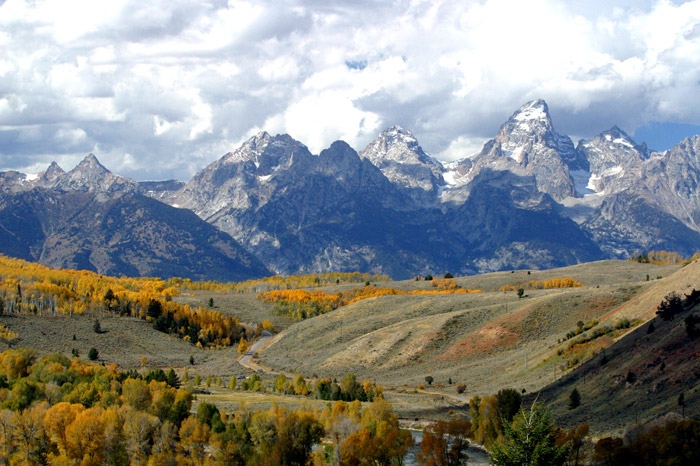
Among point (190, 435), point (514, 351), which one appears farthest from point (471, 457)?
point (514, 351)

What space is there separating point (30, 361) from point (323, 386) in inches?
2457

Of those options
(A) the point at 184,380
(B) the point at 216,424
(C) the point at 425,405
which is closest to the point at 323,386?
(C) the point at 425,405

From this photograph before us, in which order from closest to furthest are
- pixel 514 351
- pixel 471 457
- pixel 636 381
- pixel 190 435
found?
pixel 471 457
pixel 190 435
pixel 636 381
pixel 514 351

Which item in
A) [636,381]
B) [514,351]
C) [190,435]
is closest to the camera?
[190,435]

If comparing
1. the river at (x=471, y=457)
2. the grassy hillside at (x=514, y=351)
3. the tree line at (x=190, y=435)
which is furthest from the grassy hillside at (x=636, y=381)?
the tree line at (x=190, y=435)

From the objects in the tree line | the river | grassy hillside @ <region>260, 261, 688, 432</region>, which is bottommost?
the river

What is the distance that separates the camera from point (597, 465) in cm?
8319

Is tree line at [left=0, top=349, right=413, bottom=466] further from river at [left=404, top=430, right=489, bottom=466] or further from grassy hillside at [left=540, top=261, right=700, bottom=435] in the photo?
grassy hillside at [left=540, top=261, right=700, bottom=435]

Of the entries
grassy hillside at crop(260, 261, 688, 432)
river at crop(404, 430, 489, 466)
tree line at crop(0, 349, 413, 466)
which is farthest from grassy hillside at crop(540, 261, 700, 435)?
tree line at crop(0, 349, 413, 466)

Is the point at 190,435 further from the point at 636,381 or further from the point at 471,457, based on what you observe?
the point at 636,381

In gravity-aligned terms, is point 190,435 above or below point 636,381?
below

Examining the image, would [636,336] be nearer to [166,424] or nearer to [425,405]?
[425,405]

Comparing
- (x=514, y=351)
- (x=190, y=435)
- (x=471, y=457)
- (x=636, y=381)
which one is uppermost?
(x=514, y=351)

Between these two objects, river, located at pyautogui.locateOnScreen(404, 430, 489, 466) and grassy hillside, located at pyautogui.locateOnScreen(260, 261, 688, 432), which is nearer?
river, located at pyautogui.locateOnScreen(404, 430, 489, 466)
